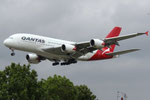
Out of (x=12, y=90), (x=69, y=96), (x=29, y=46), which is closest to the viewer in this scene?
(x=29, y=46)

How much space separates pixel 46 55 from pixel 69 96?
148 ft

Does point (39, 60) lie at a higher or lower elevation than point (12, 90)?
higher

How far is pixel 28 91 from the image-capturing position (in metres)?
88.3

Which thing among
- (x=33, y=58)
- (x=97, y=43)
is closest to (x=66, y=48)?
(x=97, y=43)

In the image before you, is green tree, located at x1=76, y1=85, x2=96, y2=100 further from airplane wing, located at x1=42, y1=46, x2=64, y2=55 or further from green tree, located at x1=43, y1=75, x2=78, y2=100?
airplane wing, located at x1=42, y1=46, x2=64, y2=55

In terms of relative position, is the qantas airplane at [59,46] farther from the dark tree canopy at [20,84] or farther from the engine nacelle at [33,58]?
the dark tree canopy at [20,84]

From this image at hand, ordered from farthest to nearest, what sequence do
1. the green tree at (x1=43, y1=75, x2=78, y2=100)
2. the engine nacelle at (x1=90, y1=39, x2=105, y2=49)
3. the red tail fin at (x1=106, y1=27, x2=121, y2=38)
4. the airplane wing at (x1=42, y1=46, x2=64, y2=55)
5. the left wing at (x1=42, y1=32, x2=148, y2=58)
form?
the green tree at (x1=43, y1=75, x2=78, y2=100), the red tail fin at (x1=106, y1=27, x2=121, y2=38), the airplane wing at (x1=42, y1=46, x2=64, y2=55), the engine nacelle at (x1=90, y1=39, x2=105, y2=49), the left wing at (x1=42, y1=32, x2=148, y2=58)

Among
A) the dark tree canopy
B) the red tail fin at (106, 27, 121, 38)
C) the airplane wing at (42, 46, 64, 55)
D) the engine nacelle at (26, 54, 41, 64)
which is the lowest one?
the dark tree canopy

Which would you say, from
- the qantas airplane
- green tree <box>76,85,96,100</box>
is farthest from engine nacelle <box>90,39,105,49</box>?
green tree <box>76,85,96,100</box>

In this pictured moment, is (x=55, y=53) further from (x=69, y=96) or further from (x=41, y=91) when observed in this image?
(x=69, y=96)

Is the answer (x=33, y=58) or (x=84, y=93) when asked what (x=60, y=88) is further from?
(x=33, y=58)

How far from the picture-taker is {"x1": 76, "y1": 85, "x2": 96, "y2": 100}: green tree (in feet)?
427

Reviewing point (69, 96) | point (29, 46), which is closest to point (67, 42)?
point (29, 46)

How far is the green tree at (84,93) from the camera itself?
130000mm
